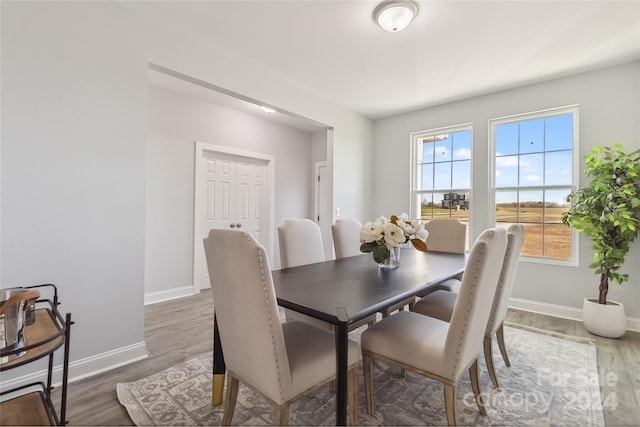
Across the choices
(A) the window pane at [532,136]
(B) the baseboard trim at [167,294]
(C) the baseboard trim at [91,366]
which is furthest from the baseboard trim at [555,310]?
(B) the baseboard trim at [167,294]

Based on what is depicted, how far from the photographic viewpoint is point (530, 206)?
3.39 m

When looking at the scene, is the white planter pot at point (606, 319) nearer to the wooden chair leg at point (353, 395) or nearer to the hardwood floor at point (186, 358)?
the hardwood floor at point (186, 358)

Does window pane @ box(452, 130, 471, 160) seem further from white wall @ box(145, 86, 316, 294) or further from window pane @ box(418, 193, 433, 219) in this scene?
white wall @ box(145, 86, 316, 294)

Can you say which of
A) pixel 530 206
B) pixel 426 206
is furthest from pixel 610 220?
pixel 426 206

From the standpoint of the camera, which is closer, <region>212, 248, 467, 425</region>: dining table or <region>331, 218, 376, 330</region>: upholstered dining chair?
<region>212, 248, 467, 425</region>: dining table

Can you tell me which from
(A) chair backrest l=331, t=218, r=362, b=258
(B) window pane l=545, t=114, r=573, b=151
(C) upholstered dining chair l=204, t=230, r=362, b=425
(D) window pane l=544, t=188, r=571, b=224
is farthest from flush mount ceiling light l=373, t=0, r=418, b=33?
(D) window pane l=544, t=188, r=571, b=224

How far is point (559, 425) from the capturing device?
1.51 metres

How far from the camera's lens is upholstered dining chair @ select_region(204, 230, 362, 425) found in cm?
112

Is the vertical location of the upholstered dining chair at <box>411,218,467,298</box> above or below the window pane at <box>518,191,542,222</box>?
below

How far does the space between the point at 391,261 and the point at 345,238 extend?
70cm

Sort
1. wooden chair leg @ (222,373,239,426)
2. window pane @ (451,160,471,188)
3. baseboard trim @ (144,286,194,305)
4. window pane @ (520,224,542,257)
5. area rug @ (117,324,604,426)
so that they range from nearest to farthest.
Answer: wooden chair leg @ (222,373,239,426) → area rug @ (117,324,604,426) → window pane @ (520,224,542,257) → baseboard trim @ (144,286,194,305) → window pane @ (451,160,471,188)

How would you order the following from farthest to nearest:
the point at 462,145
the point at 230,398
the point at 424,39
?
the point at 462,145 < the point at 424,39 < the point at 230,398

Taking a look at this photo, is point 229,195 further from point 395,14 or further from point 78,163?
point 395,14

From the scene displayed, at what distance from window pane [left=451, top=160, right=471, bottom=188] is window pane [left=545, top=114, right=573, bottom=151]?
84 cm
